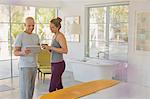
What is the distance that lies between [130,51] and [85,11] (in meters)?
1.96

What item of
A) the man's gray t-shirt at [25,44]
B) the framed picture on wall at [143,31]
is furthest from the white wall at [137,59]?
the man's gray t-shirt at [25,44]

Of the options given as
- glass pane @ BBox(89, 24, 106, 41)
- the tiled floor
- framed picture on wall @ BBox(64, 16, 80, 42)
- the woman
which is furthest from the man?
framed picture on wall @ BBox(64, 16, 80, 42)

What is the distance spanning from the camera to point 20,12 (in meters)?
7.25

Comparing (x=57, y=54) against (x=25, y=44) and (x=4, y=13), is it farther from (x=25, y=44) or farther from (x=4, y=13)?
(x=4, y=13)

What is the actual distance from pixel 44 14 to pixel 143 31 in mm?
3547

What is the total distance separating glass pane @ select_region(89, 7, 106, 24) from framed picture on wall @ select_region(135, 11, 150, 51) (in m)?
1.23

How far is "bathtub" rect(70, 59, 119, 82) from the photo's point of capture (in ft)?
17.8

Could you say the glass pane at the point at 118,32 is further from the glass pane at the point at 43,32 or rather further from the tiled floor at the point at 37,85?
the glass pane at the point at 43,32

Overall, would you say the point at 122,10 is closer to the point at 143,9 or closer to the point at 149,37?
the point at 143,9

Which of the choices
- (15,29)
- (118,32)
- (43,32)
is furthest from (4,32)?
(118,32)

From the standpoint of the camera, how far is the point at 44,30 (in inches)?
305

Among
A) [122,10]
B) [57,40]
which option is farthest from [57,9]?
[57,40]

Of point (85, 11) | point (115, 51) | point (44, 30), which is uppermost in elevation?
point (85, 11)

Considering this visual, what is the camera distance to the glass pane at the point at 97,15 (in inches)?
256
